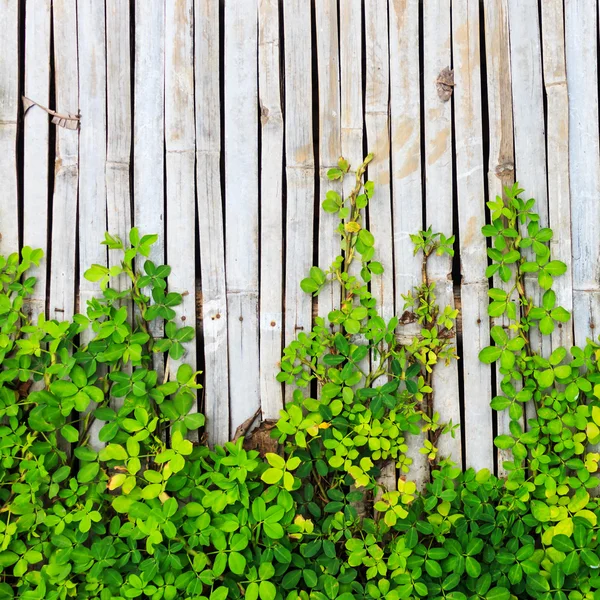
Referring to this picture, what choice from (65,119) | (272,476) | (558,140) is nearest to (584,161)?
(558,140)

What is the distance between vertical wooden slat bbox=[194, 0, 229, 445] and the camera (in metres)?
2.12

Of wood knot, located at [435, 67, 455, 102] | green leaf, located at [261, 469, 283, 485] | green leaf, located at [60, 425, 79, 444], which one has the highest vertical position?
wood knot, located at [435, 67, 455, 102]

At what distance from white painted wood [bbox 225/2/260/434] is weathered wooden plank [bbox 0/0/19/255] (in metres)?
0.84

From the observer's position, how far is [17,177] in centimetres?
216

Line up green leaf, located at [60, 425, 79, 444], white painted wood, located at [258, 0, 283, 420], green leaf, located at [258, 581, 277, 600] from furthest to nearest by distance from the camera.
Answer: white painted wood, located at [258, 0, 283, 420] → green leaf, located at [60, 425, 79, 444] → green leaf, located at [258, 581, 277, 600]

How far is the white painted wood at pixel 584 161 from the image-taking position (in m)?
2.13

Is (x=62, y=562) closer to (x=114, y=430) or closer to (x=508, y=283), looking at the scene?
(x=114, y=430)

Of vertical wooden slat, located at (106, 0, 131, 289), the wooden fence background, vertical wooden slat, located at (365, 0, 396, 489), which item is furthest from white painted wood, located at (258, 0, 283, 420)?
vertical wooden slat, located at (106, 0, 131, 289)

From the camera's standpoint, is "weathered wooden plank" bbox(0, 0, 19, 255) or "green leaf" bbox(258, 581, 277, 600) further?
"weathered wooden plank" bbox(0, 0, 19, 255)

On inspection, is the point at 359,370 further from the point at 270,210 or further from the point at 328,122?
the point at 328,122

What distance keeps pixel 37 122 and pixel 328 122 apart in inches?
45.4

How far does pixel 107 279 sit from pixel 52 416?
0.54 m

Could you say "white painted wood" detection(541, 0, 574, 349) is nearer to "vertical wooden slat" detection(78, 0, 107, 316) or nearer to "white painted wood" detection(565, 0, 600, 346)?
"white painted wood" detection(565, 0, 600, 346)

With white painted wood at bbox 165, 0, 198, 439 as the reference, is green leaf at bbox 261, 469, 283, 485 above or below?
below
